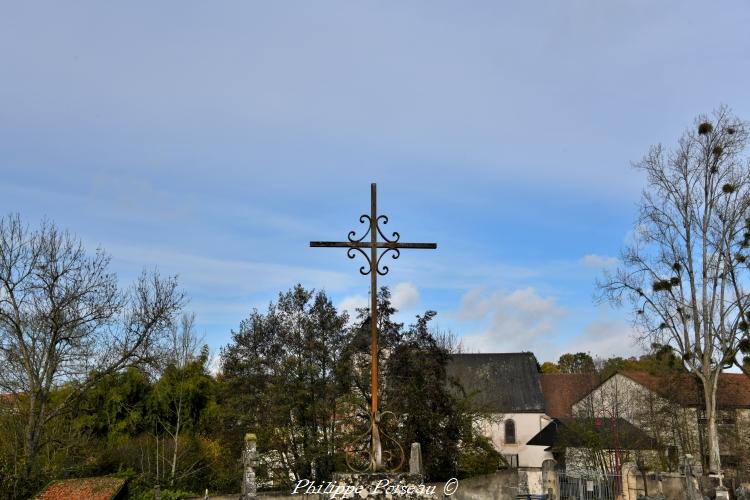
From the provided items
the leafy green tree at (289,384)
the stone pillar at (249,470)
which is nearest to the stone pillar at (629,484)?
the leafy green tree at (289,384)

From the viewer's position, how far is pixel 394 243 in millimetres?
7383

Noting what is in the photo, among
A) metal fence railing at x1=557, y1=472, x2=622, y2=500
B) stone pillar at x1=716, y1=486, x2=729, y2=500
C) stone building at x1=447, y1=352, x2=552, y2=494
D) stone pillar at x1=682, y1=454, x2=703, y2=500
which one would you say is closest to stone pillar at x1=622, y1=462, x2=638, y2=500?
metal fence railing at x1=557, y1=472, x2=622, y2=500

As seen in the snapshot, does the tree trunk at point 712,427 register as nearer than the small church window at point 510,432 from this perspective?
Yes

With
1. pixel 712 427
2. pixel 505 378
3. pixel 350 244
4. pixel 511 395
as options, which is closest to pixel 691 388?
pixel 712 427

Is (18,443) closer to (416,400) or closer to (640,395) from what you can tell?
(416,400)

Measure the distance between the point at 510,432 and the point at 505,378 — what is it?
462cm

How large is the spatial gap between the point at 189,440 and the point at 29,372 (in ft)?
29.7

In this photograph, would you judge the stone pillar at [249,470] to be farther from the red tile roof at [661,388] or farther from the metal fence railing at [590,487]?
the red tile roof at [661,388]

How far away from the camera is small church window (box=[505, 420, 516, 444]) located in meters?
48.9

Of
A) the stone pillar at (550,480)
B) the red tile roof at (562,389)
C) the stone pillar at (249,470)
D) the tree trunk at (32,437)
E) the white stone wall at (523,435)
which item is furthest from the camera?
the red tile roof at (562,389)

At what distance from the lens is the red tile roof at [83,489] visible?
610 inches

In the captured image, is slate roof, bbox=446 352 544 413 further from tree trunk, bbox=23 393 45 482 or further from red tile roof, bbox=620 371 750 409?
tree trunk, bbox=23 393 45 482

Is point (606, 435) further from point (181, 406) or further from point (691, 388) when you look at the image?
point (181, 406)

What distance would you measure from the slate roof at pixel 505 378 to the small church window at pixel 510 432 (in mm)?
935
